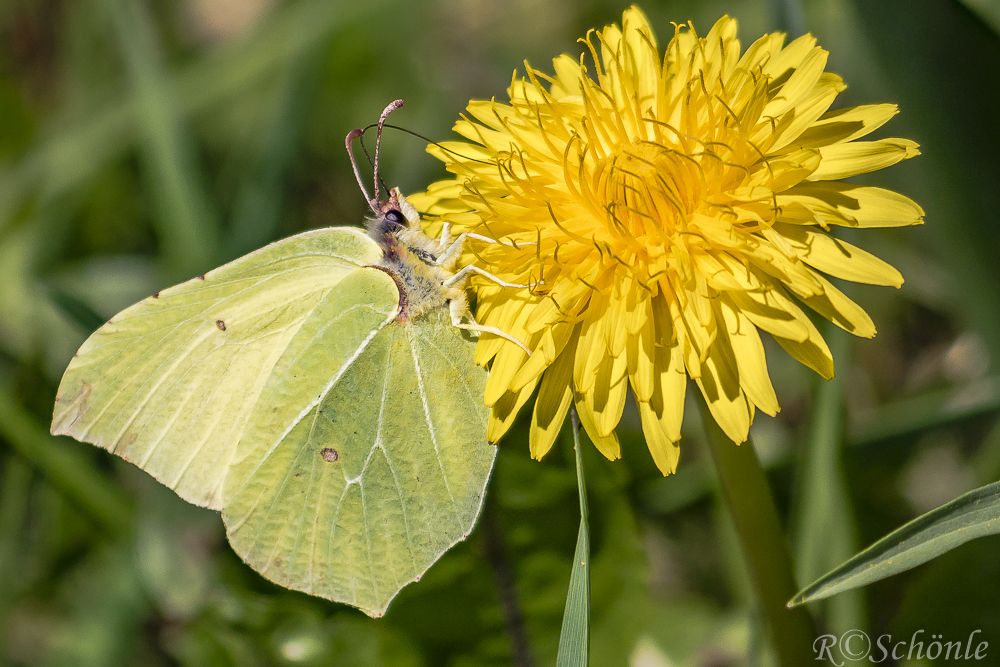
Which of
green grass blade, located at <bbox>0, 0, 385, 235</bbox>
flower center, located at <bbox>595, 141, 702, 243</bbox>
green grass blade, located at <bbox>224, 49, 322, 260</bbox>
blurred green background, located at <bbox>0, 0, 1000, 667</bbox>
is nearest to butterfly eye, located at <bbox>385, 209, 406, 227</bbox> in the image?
flower center, located at <bbox>595, 141, 702, 243</bbox>

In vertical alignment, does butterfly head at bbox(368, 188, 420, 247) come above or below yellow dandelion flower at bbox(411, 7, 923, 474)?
above

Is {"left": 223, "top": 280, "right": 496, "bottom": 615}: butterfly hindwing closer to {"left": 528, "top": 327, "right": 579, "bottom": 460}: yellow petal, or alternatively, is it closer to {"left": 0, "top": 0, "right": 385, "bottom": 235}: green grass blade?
{"left": 528, "top": 327, "right": 579, "bottom": 460}: yellow petal

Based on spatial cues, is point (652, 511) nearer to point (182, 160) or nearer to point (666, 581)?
point (666, 581)

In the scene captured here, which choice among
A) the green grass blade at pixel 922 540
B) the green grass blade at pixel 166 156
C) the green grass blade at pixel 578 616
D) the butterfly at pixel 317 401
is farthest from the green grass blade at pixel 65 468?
the green grass blade at pixel 922 540

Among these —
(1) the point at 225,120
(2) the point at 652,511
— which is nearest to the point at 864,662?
(2) the point at 652,511

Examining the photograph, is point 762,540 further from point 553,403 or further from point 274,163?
point 274,163

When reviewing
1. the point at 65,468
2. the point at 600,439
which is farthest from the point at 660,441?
the point at 65,468

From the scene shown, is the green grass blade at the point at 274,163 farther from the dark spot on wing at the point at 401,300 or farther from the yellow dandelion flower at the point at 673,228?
the yellow dandelion flower at the point at 673,228
